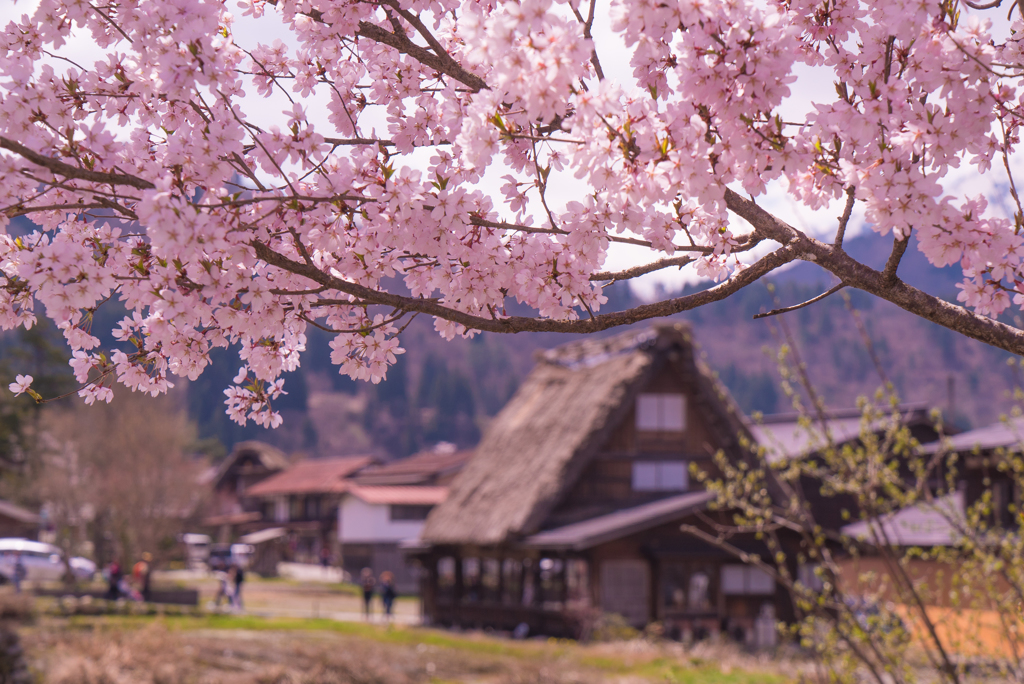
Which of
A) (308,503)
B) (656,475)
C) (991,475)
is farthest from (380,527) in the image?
(991,475)

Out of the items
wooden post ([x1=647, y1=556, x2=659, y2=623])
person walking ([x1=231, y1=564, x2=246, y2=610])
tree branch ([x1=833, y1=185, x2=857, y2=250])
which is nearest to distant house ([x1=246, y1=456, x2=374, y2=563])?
person walking ([x1=231, y1=564, x2=246, y2=610])

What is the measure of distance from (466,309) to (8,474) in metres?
49.5

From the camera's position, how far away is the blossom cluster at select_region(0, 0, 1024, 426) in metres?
2.88

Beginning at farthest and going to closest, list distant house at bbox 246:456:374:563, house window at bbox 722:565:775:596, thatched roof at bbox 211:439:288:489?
thatched roof at bbox 211:439:288:489
distant house at bbox 246:456:374:563
house window at bbox 722:565:775:596

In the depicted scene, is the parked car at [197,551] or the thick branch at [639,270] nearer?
the thick branch at [639,270]

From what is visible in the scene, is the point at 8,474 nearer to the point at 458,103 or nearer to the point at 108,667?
the point at 108,667

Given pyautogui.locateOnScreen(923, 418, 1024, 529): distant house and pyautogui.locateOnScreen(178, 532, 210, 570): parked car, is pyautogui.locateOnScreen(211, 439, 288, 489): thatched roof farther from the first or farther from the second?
pyautogui.locateOnScreen(923, 418, 1024, 529): distant house

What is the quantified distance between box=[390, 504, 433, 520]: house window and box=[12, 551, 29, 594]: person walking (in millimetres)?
17753

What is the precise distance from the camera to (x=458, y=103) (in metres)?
3.84

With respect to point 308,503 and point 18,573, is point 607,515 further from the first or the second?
point 308,503

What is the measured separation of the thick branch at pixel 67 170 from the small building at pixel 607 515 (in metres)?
19.8

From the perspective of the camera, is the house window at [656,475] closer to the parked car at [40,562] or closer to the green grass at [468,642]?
the green grass at [468,642]

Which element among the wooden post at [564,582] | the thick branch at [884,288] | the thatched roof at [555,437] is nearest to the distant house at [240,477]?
the thatched roof at [555,437]

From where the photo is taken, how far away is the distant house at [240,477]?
71562 mm
